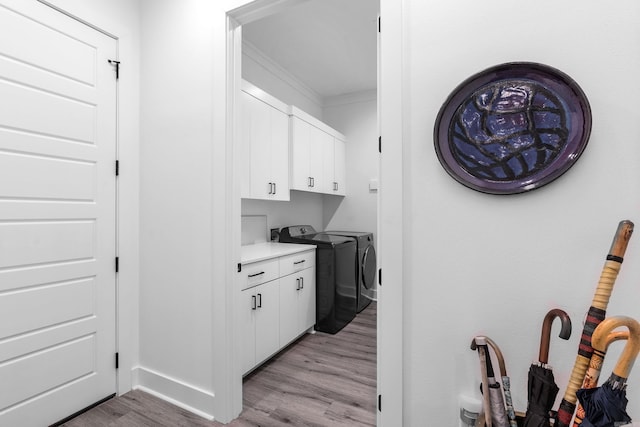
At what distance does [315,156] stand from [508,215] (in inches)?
104

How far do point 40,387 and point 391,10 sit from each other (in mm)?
2559

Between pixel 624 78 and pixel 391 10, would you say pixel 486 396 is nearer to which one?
pixel 624 78

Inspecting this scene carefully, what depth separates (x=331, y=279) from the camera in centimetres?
306

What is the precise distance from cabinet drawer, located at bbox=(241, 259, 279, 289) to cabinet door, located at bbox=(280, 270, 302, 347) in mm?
159

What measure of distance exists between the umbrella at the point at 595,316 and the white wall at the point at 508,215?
0.26 metres

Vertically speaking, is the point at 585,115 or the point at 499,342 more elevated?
the point at 585,115

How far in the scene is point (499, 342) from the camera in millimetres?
1178

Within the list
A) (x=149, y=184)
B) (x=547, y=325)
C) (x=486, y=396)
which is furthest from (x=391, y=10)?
(x=149, y=184)

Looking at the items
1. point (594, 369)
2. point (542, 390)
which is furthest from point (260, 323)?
point (594, 369)

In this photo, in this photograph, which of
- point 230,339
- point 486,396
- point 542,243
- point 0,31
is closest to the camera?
point 486,396

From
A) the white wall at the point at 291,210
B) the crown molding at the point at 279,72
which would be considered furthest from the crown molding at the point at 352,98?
the white wall at the point at 291,210

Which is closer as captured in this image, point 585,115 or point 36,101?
point 585,115

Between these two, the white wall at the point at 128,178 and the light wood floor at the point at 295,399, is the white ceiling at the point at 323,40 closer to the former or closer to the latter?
the white wall at the point at 128,178

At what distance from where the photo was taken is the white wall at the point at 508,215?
3.36 feet
